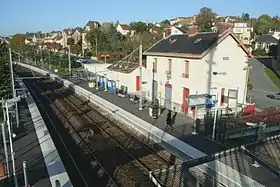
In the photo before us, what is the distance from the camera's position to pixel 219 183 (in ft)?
26.4

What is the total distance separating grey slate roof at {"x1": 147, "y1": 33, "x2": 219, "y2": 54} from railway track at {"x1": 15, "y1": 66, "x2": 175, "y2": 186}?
8872 millimetres

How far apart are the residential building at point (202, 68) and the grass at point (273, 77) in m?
20.8

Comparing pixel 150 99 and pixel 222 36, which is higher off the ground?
pixel 222 36

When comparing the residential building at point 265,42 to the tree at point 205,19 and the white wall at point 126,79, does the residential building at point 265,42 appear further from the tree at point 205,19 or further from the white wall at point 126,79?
the white wall at point 126,79

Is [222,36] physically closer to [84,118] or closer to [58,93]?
[84,118]

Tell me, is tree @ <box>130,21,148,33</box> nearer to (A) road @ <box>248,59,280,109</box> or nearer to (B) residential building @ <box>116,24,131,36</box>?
(B) residential building @ <box>116,24,131,36</box>

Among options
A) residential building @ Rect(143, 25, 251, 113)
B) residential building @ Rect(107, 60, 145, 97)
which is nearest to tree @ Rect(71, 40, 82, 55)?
residential building @ Rect(107, 60, 145, 97)

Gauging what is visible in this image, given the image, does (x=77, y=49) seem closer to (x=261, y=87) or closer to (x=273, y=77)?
(x=273, y=77)

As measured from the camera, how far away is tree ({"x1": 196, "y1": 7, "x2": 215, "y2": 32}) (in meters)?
97.4

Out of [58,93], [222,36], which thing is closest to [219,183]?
[222,36]

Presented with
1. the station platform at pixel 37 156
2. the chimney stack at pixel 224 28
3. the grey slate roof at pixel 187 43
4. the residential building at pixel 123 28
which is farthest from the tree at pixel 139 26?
the station platform at pixel 37 156

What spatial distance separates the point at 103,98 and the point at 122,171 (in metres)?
17.2

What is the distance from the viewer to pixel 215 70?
22.8 metres

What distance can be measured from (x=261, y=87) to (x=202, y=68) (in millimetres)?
21649
